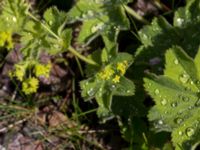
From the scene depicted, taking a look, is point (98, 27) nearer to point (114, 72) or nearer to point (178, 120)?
point (114, 72)

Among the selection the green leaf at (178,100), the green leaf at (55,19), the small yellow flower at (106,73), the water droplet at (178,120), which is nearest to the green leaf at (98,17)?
the green leaf at (55,19)

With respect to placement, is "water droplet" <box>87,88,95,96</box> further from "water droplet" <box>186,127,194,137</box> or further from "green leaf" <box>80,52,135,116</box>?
"water droplet" <box>186,127,194,137</box>

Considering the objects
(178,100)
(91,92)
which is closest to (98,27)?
(91,92)

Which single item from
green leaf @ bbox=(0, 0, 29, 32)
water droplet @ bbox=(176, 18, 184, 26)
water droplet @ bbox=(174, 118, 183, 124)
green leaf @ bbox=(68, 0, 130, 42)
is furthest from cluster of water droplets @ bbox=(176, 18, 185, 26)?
green leaf @ bbox=(0, 0, 29, 32)

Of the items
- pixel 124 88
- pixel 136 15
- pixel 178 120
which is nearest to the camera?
pixel 178 120

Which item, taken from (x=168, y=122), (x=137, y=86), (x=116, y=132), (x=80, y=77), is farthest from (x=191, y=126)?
(x=80, y=77)

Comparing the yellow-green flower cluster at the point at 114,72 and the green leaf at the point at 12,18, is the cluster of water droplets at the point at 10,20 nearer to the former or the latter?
the green leaf at the point at 12,18
